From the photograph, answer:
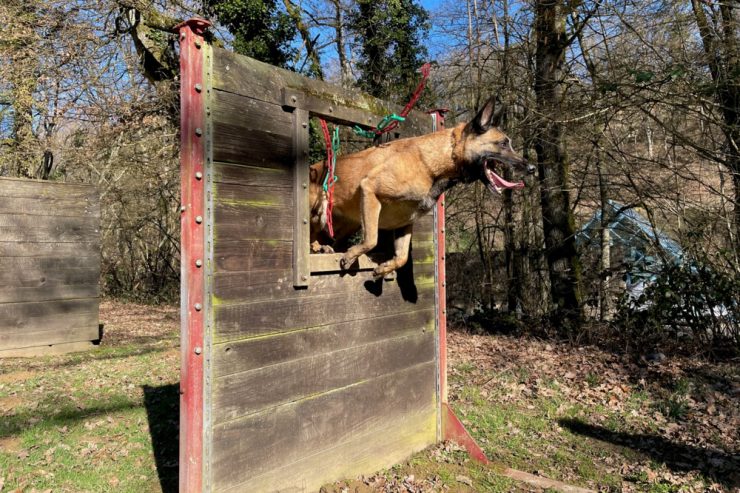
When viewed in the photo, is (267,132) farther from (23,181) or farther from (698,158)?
(698,158)

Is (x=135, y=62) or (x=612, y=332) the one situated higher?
(x=135, y=62)

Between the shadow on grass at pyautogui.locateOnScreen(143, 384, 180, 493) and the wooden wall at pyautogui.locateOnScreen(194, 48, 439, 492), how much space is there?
1.24m

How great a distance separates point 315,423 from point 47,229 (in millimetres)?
6076

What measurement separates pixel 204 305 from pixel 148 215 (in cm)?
1287

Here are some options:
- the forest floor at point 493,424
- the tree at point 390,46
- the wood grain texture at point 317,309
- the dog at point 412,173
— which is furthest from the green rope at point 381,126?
the tree at point 390,46

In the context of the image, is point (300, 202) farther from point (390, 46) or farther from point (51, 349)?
point (390, 46)

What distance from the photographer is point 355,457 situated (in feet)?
12.4

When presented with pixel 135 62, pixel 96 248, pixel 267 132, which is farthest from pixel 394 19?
pixel 267 132

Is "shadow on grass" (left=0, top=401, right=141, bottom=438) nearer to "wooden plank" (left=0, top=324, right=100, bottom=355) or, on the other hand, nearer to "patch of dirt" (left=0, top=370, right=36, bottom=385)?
"patch of dirt" (left=0, top=370, right=36, bottom=385)

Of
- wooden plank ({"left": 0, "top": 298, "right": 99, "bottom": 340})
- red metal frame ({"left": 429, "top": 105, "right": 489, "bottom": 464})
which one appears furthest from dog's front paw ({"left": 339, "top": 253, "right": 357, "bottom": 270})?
wooden plank ({"left": 0, "top": 298, "right": 99, "bottom": 340})

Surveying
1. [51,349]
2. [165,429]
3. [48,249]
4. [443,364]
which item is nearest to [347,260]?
[443,364]

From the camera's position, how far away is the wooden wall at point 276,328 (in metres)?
2.86

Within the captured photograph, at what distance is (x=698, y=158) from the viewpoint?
782cm

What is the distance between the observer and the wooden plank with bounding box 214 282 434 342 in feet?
9.62
